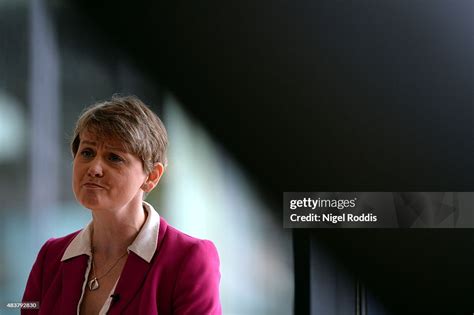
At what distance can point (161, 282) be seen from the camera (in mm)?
1579

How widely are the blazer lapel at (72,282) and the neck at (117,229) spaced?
2.3 inches

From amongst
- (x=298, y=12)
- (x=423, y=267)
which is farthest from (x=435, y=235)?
(x=298, y=12)

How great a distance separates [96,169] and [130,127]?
145 millimetres

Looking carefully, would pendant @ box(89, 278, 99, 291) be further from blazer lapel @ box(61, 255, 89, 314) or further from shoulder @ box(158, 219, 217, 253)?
shoulder @ box(158, 219, 217, 253)

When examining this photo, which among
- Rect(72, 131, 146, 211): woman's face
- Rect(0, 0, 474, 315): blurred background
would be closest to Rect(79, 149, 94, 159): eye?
Rect(72, 131, 146, 211): woman's face

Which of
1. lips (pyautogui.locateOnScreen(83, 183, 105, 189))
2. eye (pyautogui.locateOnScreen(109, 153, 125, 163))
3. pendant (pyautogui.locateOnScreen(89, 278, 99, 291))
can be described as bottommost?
pendant (pyautogui.locateOnScreen(89, 278, 99, 291))

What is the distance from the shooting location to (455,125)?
6.80ft

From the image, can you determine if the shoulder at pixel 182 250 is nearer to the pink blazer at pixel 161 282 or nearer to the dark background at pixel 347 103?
the pink blazer at pixel 161 282

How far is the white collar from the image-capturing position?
63.2 inches

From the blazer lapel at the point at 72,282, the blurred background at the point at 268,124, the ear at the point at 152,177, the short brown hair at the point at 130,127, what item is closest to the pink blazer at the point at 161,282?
the blazer lapel at the point at 72,282

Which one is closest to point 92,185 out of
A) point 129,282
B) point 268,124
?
point 129,282

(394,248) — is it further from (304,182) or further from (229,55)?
(229,55)

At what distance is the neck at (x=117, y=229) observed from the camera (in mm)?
1626

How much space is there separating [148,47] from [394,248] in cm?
115
